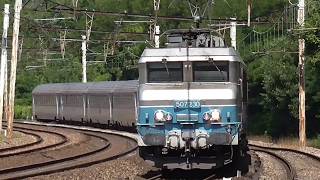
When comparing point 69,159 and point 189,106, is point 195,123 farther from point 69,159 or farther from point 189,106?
point 69,159

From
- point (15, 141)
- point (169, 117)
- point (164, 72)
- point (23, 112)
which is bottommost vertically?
point (23, 112)

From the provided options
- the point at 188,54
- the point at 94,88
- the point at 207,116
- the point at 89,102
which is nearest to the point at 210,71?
the point at 188,54

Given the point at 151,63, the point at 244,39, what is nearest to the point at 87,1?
the point at 244,39

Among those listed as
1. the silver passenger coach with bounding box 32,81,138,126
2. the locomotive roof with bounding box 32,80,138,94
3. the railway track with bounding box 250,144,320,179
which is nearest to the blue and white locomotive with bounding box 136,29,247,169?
the railway track with bounding box 250,144,320,179

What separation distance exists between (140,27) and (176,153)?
56.1 metres

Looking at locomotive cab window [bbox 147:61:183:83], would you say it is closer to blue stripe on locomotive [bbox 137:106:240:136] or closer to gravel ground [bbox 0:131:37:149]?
blue stripe on locomotive [bbox 137:106:240:136]

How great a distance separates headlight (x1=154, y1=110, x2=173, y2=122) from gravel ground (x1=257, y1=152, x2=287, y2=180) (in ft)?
9.69

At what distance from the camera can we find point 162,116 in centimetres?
→ 1457

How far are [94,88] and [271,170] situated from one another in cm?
2503

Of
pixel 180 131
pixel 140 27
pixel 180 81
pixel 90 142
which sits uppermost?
pixel 140 27

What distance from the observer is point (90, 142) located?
97.2ft

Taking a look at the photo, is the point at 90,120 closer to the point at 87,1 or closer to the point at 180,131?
the point at 180,131

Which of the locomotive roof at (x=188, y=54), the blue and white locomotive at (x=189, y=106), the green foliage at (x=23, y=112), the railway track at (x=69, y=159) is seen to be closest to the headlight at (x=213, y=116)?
→ the blue and white locomotive at (x=189, y=106)

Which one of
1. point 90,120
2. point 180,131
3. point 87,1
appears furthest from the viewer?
point 87,1
